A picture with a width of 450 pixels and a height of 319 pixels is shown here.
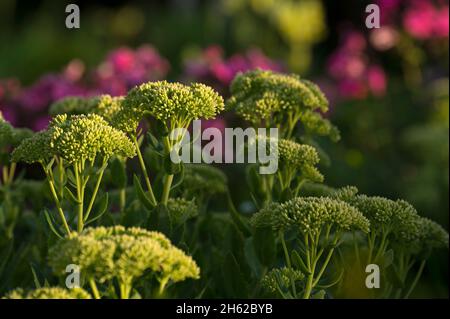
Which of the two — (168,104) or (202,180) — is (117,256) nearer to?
(168,104)

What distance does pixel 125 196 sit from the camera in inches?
132

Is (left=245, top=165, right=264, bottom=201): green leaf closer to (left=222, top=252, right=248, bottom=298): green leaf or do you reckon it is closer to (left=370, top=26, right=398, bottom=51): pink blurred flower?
(left=222, top=252, right=248, bottom=298): green leaf

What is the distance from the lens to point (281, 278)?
244 centimetres

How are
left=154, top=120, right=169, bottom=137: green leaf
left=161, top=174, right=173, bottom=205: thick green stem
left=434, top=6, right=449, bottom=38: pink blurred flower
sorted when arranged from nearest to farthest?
left=154, top=120, right=169, bottom=137: green leaf
left=161, top=174, right=173, bottom=205: thick green stem
left=434, top=6, right=449, bottom=38: pink blurred flower

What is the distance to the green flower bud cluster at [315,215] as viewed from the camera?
229 cm

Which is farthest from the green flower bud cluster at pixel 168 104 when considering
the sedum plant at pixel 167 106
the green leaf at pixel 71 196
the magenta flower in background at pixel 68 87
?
the magenta flower in background at pixel 68 87

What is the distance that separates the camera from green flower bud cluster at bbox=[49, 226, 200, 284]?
1.94 meters

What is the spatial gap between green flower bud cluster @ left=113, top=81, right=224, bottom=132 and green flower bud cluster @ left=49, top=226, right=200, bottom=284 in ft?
1.81

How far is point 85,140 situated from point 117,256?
47cm

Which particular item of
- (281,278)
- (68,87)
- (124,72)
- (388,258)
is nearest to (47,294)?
(281,278)

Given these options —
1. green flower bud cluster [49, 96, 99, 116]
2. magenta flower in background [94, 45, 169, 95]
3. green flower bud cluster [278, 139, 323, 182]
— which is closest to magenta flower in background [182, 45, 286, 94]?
magenta flower in background [94, 45, 169, 95]

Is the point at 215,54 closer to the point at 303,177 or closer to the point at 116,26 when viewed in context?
the point at 303,177

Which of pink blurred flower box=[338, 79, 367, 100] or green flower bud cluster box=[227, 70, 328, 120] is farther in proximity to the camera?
pink blurred flower box=[338, 79, 367, 100]

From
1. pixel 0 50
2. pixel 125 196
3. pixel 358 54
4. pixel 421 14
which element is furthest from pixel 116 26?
pixel 125 196
